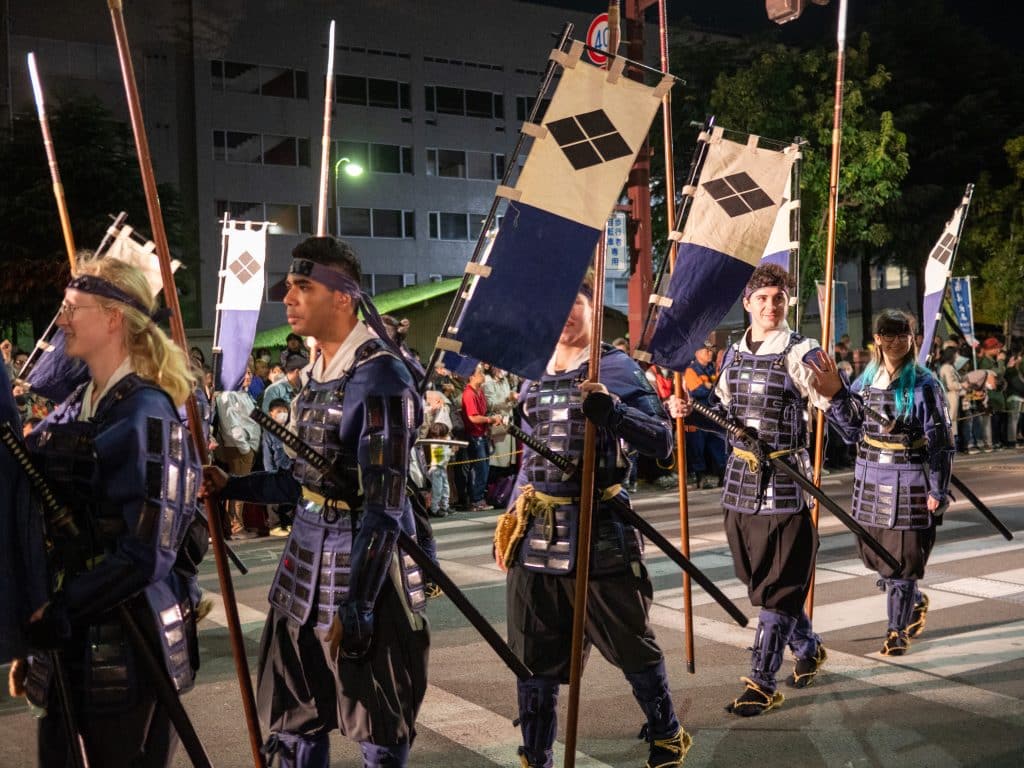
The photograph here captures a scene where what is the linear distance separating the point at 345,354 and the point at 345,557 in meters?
0.68

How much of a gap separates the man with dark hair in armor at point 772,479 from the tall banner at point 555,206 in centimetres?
190

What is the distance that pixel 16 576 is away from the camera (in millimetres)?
3000

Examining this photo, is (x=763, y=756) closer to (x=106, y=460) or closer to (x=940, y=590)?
(x=106, y=460)

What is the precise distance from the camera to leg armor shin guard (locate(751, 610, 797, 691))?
5805 millimetres

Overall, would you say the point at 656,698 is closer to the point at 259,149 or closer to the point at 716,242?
the point at 716,242

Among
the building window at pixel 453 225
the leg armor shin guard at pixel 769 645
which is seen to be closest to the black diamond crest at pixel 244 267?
the leg armor shin guard at pixel 769 645

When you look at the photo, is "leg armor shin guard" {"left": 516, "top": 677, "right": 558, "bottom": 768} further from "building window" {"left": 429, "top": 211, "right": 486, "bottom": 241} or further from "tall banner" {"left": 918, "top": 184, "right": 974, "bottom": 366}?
"building window" {"left": 429, "top": 211, "right": 486, "bottom": 241}

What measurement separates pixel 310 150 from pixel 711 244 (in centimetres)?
3874

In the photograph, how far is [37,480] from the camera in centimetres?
300

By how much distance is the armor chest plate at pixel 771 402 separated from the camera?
6.05 m

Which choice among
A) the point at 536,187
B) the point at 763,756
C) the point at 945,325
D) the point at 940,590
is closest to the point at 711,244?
the point at 536,187

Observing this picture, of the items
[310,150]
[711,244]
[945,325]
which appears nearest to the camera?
[711,244]

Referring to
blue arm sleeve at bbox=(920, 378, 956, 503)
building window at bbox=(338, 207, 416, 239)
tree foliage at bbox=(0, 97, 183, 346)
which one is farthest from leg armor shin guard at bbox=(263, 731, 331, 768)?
building window at bbox=(338, 207, 416, 239)

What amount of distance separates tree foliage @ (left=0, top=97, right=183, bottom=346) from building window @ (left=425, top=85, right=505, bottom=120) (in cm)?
1826
